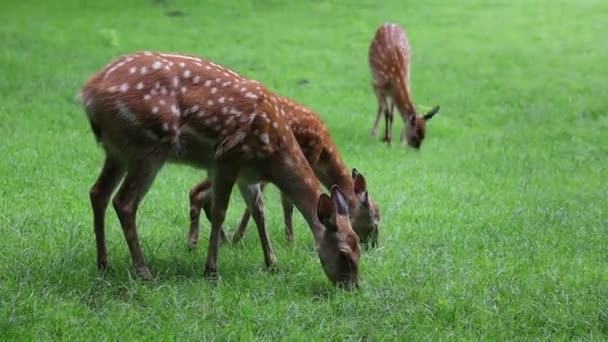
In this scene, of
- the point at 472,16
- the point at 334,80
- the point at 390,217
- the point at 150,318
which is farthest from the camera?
the point at 472,16

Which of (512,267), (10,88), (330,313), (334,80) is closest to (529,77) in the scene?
(334,80)

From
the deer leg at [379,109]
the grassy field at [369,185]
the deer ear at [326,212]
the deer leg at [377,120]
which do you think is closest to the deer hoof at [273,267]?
the grassy field at [369,185]

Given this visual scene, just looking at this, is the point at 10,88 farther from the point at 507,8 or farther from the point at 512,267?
the point at 507,8

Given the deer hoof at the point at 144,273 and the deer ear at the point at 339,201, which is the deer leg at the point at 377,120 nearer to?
the deer ear at the point at 339,201

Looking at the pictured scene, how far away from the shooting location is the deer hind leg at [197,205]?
7379 mm

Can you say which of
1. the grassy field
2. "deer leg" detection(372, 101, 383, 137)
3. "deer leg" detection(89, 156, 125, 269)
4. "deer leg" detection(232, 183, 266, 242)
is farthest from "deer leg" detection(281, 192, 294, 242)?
"deer leg" detection(372, 101, 383, 137)

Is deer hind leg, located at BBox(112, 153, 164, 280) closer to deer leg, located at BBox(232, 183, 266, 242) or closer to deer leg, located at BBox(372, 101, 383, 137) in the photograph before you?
deer leg, located at BBox(232, 183, 266, 242)

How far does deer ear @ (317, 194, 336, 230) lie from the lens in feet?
20.7

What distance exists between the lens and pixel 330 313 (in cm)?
571

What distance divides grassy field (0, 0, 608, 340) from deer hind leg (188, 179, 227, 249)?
0.32 feet

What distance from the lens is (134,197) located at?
6305 millimetres

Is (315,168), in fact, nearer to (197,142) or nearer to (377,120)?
(197,142)

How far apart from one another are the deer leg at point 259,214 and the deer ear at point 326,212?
2.12 ft

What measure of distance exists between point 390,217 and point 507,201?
1.47 m
